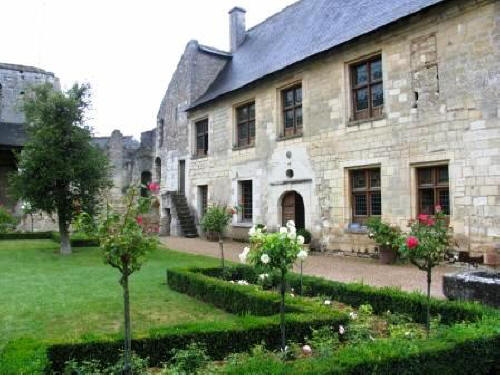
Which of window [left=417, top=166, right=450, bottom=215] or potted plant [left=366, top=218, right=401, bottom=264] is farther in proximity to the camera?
potted plant [left=366, top=218, right=401, bottom=264]

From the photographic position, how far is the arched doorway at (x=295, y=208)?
46.1 feet

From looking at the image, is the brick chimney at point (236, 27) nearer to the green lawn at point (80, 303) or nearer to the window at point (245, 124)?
the window at point (245, 124)

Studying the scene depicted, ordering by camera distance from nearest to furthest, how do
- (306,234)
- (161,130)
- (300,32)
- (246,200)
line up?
(306,234) → (300,32) → (246,200) → (161,130)

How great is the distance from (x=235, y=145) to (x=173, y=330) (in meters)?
12.9

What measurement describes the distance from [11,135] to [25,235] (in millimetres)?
6246

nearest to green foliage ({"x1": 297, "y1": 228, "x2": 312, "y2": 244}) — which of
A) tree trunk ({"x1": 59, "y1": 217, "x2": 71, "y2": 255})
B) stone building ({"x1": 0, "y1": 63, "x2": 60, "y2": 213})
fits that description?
tree trunk ({"x1": 59, "y1": 217, "x2": 71, "y2": 255})

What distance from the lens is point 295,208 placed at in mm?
14031

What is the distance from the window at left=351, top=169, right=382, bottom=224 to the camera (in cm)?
1143

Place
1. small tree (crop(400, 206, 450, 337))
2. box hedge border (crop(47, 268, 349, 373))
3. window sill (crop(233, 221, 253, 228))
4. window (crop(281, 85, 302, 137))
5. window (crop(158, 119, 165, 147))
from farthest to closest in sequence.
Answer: window (crop(158, 119, 165, 147)) → window sill (crop(233, 221, 253, 228)) → window (crop(281, 85, 302, 137)) → small tree (crop(400, 206, 450, 337)) → box hedge border (crop(47, 268, 349, 373))

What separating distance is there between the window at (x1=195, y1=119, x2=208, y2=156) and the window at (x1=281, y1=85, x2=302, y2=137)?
548 cm

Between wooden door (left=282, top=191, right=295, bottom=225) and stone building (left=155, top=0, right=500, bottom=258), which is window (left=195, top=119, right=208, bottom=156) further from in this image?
wooden door (left=282, top=191, right=295, bottom=225)

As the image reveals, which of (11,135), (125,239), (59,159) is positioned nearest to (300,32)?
(59,159)

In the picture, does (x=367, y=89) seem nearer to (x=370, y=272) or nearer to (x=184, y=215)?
(x=370, y=272)

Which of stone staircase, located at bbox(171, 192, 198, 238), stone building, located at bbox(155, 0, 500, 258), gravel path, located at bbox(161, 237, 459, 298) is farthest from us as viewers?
stone staircase, located at bbox(171, 192, 198, 238)
